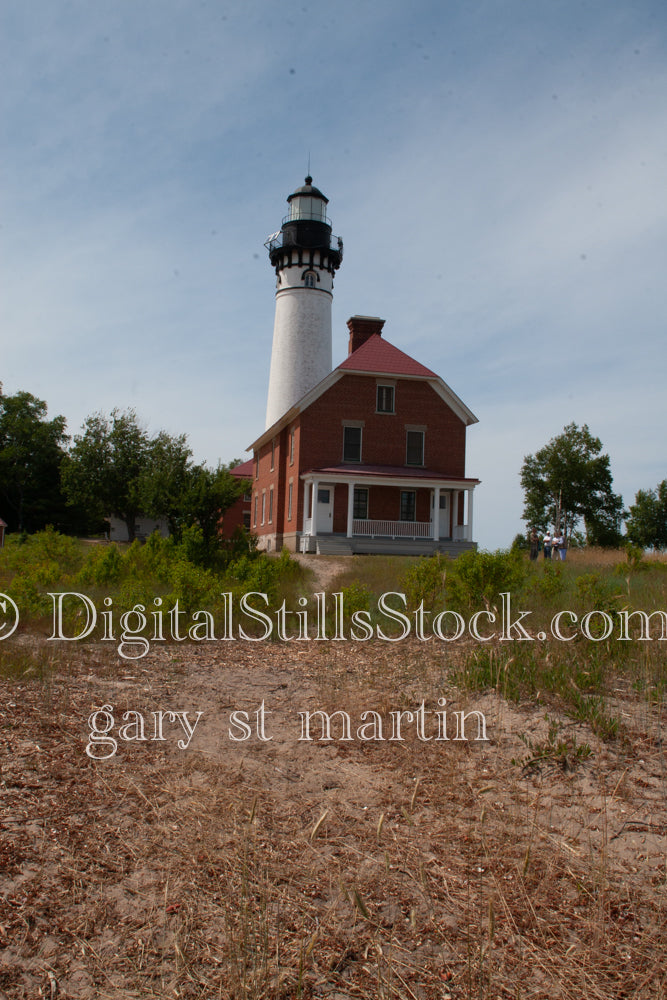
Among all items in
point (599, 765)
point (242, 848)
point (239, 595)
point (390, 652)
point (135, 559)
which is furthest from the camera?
point (135, 559)

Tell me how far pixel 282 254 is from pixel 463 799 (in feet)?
128

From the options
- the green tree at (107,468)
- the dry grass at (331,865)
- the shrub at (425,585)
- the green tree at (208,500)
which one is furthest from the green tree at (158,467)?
the dry grass at (331,865)

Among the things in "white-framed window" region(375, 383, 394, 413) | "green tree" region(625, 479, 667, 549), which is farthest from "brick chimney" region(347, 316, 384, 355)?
"green tree" region(625, 479, 667, 549)

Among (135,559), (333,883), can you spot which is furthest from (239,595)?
(333,883)

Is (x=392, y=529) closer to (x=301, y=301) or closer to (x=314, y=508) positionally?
(x=314, y=508)

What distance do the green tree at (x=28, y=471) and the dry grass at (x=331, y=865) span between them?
55676mm

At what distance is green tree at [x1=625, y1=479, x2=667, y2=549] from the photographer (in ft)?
222

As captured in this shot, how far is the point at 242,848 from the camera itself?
387cm

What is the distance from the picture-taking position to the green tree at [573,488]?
53.9 meters

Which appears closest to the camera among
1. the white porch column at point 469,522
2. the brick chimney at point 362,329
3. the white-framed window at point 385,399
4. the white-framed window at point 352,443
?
the white porch column at point 469,522

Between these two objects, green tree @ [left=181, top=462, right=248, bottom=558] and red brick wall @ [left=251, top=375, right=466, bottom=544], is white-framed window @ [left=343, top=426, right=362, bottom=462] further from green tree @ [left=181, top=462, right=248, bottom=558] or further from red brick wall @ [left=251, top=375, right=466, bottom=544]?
green tree @ [left=181, top=462, right=248, bottom=558]

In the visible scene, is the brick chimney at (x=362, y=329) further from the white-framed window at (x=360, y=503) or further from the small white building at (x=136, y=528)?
the small white building at (x=136, y=528)

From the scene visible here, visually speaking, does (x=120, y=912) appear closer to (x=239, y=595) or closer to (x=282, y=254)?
(x=239, y=595)

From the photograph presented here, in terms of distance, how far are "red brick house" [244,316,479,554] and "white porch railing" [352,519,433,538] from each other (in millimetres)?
41
